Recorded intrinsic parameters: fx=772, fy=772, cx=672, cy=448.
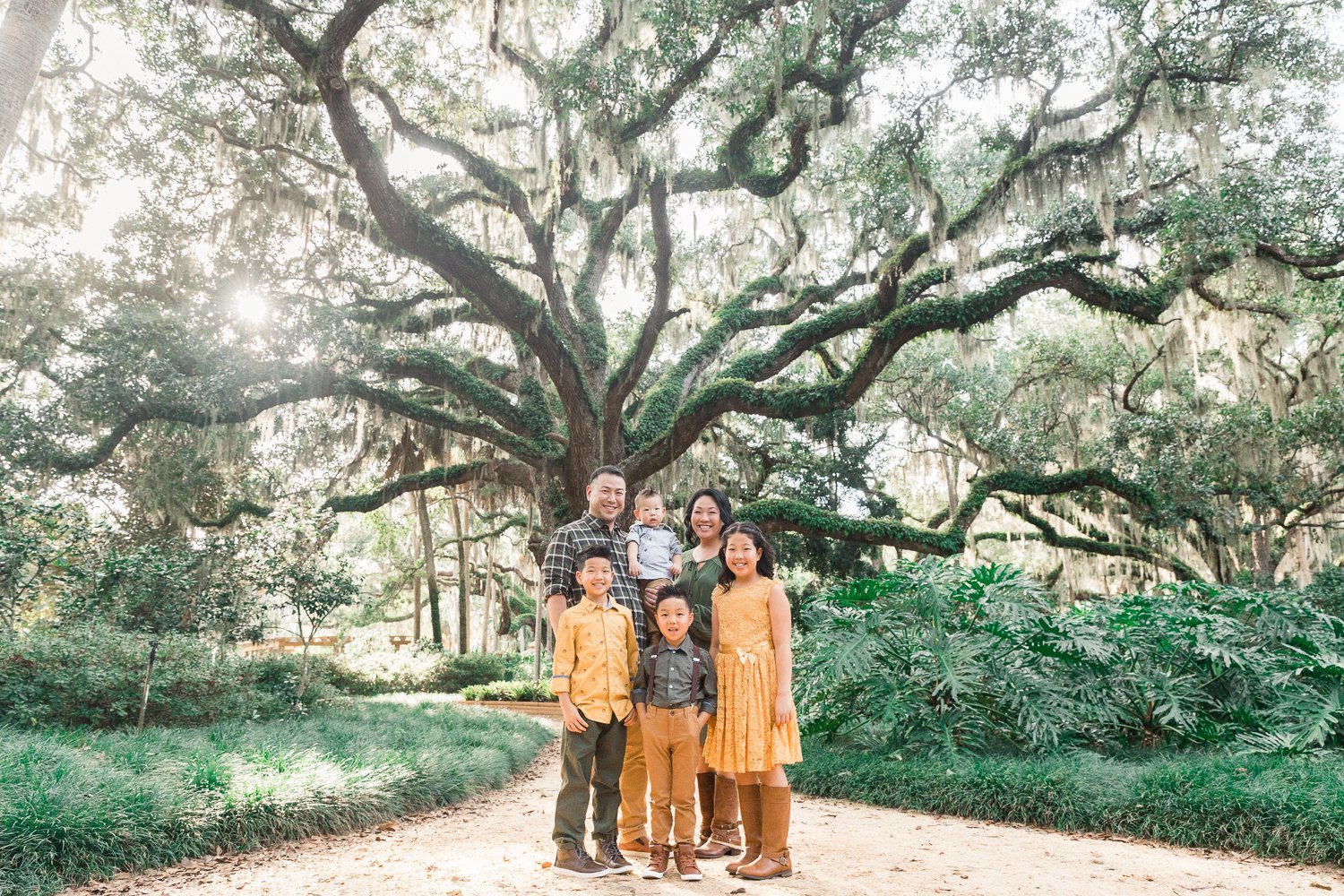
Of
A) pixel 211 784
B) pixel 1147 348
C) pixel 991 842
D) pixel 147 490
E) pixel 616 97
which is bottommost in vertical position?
pixel 991 842

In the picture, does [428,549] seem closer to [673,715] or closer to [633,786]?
[633,786]

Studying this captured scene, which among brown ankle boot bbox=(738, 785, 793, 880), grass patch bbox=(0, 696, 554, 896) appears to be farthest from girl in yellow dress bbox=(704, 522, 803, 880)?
grass patch bbox=(0, 696, 554, 896)

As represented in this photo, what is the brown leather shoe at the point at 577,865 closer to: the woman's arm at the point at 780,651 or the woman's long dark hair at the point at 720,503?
the woman's arm at the point at 780,651

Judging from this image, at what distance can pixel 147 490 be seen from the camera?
497 inches

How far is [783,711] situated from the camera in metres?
3.29

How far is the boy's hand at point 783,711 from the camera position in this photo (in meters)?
3.29

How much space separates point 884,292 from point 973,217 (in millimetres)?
1432

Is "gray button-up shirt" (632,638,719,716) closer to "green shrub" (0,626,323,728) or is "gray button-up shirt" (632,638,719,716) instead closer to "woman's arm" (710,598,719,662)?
"woman's arm" (710,598,719,662)

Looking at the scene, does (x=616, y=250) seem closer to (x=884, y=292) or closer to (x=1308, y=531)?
(x=884, y=292)

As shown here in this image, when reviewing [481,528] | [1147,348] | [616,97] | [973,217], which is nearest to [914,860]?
[616,97]

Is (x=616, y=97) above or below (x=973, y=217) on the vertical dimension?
above

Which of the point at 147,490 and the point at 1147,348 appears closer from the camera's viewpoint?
the point at 147,490

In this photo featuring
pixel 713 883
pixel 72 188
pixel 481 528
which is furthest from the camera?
pixel 481 528

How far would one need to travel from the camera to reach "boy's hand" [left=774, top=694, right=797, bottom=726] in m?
3.29
